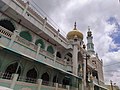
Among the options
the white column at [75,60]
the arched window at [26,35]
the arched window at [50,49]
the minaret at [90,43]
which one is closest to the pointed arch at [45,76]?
the arched window at [50,49]

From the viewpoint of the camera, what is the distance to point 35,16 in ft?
39.9

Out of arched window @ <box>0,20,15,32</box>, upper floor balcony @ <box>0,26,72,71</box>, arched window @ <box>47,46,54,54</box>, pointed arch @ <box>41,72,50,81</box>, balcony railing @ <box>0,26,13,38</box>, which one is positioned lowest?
pointed arch @ <box>41,72,50,81</box>

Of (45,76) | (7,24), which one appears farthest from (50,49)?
(7,24)

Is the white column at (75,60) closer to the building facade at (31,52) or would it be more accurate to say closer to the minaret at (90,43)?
the building facade at (31,52)

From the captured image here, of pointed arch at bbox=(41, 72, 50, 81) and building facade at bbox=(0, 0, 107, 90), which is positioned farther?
pointed arch at bbox=(41, 72, 50, 81)

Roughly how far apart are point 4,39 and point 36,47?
3207 millimetres

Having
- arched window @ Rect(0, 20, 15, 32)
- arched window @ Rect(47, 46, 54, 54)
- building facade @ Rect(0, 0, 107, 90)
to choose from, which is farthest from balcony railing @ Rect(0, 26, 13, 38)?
arched window @ Rect(47, 46, 54, 54)

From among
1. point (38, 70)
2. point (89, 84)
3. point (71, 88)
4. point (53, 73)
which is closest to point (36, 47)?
point (38, 70)

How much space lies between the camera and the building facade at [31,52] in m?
8.66

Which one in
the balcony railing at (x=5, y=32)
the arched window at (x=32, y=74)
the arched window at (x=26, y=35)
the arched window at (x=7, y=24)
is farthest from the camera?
the arched window at (x=26, y=35)

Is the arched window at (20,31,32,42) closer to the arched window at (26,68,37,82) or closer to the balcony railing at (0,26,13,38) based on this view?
the balcony railing at (0,26,13,38)

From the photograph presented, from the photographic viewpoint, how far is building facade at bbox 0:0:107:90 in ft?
28.4

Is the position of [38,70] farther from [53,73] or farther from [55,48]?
[55,48]

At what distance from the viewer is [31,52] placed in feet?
34.2
